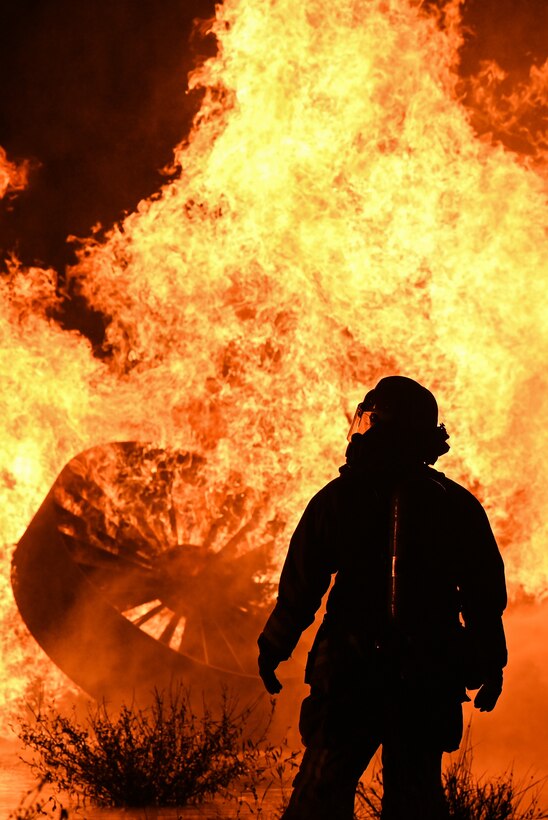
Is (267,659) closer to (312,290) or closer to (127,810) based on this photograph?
(127,810)

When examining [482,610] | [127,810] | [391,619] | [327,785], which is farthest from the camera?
[127,810]

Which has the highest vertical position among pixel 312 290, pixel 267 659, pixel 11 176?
pixel 11 176

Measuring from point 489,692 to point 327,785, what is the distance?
81 cm

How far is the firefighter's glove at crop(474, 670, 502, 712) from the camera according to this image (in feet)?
14.7

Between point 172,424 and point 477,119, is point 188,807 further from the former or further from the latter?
point 477,119

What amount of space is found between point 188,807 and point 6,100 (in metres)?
9.18

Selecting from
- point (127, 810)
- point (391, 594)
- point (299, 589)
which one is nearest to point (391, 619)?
point (391, 594)

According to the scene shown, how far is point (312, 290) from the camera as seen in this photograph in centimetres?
1057

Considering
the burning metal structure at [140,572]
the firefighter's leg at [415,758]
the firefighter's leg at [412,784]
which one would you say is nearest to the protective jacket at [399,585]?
the firefighter's leg at [415,758]

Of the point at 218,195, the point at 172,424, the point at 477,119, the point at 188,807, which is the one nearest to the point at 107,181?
the point at 218,195

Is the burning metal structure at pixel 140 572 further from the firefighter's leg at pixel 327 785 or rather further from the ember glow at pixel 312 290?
the firefighter's leg at pixel 327 785

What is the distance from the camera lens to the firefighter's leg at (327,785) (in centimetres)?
419

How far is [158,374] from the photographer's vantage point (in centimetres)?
1116

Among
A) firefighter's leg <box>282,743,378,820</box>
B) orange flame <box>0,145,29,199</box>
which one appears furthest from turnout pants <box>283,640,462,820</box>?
orange flame <box>0,145,29,199</box>
